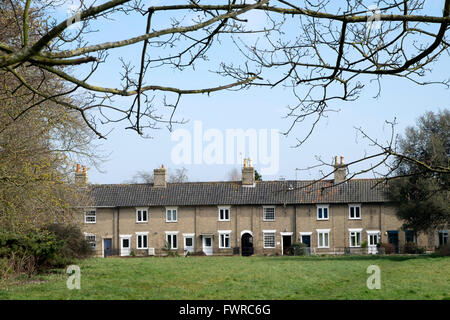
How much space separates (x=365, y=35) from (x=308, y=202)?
4997 centimetres

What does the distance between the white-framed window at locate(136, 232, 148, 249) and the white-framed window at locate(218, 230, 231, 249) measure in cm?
764

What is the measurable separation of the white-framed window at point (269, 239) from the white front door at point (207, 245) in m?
5.49

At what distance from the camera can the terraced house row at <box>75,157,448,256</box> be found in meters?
55.3

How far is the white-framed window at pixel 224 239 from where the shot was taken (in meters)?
56.2

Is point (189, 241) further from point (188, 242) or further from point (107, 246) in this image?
point (107, 246)

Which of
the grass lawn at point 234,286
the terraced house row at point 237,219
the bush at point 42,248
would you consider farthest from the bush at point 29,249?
the terraced house row at point 237,219

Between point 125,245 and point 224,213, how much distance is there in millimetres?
10666

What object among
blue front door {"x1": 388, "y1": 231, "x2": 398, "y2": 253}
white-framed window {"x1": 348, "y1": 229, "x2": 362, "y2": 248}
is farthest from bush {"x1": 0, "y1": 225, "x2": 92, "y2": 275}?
blue front door {"x1": 388, "y1": 231, "x2": 398, "y2": 253}

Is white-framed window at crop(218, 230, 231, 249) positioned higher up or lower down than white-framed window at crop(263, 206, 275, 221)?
lower down

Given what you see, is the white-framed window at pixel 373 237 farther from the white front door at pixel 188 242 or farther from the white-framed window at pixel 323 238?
the white front door at pixel 188 242

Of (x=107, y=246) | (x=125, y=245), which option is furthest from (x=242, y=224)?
(x=107, y=246)

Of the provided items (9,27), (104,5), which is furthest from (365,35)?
(9,27)

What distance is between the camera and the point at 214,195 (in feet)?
188

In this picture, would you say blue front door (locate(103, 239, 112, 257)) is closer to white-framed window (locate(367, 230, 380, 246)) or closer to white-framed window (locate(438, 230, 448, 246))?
white-framed window (locate(367, 230, 380, 246))
